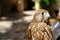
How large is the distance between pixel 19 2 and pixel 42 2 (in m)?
2.75

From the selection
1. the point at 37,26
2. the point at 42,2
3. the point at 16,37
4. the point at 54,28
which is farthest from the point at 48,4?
the point at 37,26

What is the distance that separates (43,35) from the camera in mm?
2148

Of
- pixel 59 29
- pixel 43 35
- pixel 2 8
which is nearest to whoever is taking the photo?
pixel 43 35

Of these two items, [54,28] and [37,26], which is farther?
[54,28]

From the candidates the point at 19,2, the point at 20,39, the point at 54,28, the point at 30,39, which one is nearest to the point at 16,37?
the point at 20,39

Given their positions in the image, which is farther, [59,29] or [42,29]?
[59,29]

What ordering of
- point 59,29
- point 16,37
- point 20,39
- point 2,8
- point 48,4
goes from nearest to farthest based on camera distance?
point 59,29 → point 20,39 → point 16,37 → point 48,4 → point 2,8

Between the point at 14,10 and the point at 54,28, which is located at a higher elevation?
the point at 54,28

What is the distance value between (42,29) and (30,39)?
0.19 meters

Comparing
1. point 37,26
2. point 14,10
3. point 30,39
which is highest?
point 37,26

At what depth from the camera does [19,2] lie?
25.6ft

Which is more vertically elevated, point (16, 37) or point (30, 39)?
point (30, 39)

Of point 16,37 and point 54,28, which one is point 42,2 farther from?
point 54,28

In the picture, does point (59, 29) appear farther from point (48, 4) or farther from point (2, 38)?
point (48, 4)
